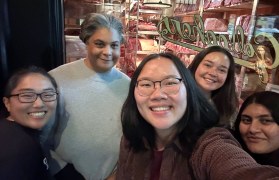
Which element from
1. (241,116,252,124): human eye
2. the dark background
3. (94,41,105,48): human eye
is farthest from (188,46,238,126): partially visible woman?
the dark background

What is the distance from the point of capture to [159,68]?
0.93 metres

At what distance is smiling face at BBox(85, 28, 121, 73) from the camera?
1.42 metres

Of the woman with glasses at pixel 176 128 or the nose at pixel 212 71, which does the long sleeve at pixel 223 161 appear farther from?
the nose at pixel 212 71

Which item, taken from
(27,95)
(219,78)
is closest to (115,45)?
(27,95)

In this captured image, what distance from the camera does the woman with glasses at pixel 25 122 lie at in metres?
0.95

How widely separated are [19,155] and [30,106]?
24 cm

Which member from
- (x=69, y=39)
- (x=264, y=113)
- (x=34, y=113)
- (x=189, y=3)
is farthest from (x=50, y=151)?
(x=189, y=3)

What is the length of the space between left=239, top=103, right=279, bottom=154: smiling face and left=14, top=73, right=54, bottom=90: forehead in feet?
3.20

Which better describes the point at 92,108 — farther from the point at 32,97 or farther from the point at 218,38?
the point at 218,38

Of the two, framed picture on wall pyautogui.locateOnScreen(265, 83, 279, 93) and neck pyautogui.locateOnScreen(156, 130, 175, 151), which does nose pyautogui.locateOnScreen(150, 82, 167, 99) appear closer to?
neck pyautogui.locateOnScreen(156, 130, 175, 151)

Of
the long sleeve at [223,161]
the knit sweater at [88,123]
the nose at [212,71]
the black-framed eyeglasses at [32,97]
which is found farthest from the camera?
the nose at [212,71]

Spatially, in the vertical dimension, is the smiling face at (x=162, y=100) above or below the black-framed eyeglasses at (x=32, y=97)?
above

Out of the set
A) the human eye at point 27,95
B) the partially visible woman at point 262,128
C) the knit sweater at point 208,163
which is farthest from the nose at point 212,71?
the human eye at point 27,95

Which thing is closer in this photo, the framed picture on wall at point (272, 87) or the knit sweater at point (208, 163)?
the knit sweater at point (208, 163)
